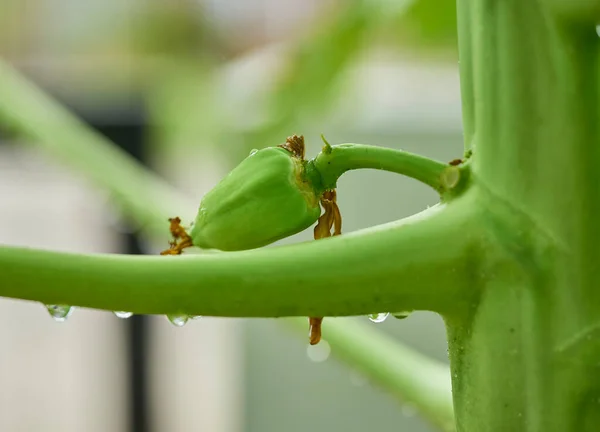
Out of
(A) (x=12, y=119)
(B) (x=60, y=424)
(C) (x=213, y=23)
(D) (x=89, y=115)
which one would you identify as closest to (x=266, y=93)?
(A) (x=12, y=119)

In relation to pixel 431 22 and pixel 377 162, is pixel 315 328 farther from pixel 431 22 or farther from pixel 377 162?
pixel 431 22

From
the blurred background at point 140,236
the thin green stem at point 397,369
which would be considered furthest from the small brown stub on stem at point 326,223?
the blurred background at point 140,236

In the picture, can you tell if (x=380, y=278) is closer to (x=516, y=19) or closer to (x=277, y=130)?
(x=516, y=19)

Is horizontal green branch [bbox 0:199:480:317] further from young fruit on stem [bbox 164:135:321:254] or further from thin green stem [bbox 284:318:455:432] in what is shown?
thin green stem [bbox 284:318:455:432]


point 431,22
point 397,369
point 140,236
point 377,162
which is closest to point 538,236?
point 377,162

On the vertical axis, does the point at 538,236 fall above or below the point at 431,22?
below

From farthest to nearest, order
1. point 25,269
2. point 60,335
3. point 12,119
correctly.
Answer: point 60,335
point 12,119
point 25,269
